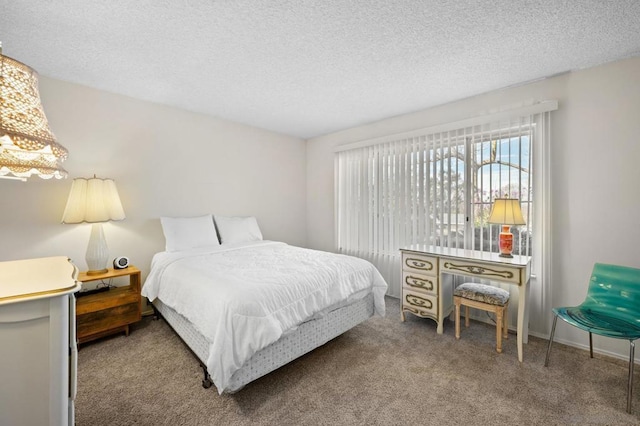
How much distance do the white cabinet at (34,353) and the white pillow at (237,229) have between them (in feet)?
7.96

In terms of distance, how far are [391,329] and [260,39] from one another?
282 centimetres

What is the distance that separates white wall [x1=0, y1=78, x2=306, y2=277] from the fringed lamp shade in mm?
1718

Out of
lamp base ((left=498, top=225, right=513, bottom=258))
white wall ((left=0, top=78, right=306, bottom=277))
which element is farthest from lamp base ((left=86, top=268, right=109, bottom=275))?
lamp base ((left=498, top=225, right=513, bottom=258))

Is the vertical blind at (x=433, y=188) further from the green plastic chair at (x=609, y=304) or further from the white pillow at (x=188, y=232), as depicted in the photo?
the white pillow at (x=188, y=232)

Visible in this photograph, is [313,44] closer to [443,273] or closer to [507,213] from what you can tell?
[507,213]

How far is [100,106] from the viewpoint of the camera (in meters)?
2.77

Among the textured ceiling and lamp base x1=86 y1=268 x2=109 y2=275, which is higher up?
the textured ceiling

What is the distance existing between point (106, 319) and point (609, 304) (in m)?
4.15

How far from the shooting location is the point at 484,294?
2373 mm

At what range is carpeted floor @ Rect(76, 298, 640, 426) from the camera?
1.57 metres

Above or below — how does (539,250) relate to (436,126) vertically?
below

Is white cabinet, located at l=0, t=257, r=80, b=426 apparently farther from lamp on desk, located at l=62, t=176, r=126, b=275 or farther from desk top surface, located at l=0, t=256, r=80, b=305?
lamp on desk, located at l=62, t=176, r=126, b=275

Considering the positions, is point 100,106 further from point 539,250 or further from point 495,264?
point 539,250

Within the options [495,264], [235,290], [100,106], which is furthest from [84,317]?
[495,264]
